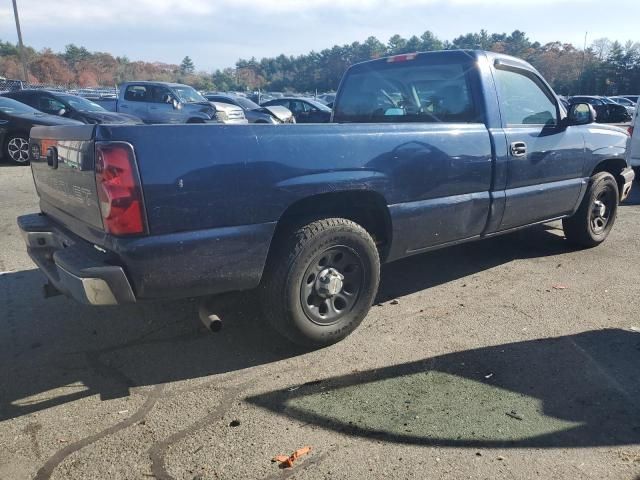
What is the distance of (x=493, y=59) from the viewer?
4.67 metres

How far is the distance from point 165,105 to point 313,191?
48.4 feet

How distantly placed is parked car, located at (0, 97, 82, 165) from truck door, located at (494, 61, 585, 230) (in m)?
9.47

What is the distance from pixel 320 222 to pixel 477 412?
4.68 feet

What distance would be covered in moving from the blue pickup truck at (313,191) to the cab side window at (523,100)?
0.07 ft

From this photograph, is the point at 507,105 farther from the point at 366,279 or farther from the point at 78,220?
the point at 78,220

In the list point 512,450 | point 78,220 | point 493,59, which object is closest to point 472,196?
point 493,59

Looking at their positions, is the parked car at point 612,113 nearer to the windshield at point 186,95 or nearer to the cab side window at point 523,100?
the windshield at point 186,95

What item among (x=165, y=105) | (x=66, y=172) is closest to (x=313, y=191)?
(x=66, y=172)

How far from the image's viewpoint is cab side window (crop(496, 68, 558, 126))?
4.62m

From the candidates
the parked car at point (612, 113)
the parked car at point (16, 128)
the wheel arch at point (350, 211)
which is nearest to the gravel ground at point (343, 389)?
the wheel arch at point (350, 211)

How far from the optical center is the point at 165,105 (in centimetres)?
1672

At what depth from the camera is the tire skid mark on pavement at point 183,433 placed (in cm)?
245

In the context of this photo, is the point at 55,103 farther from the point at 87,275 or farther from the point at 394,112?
the point at 87,275

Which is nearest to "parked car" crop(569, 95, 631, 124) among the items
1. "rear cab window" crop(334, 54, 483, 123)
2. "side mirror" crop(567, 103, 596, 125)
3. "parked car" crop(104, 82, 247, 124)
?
"parked car" crop(104, 82, 247, 124)
